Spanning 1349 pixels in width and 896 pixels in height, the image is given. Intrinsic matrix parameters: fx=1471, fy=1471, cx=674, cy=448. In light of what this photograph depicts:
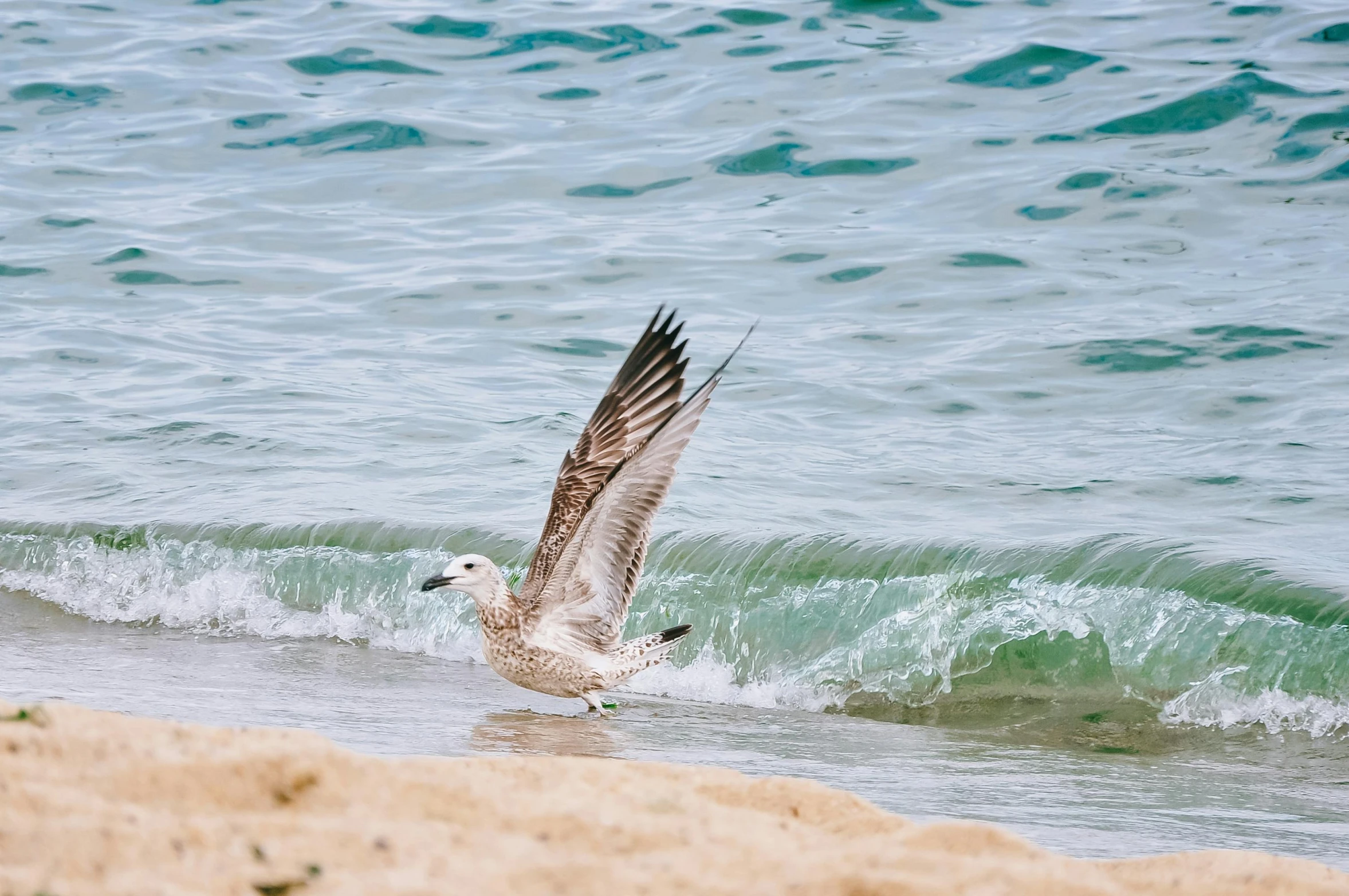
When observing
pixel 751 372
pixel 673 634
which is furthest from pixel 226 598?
pixel 751 372

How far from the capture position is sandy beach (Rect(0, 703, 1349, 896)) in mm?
2270

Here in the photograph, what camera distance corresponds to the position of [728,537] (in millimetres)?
7887

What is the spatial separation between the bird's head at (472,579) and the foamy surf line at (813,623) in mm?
1095

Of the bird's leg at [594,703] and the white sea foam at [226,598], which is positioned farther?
the white sea foam at [226,598]

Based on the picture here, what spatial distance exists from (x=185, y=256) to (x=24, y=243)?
171 cm

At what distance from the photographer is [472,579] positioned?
6.07 meters

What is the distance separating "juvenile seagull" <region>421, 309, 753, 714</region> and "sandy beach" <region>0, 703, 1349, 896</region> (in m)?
2.86

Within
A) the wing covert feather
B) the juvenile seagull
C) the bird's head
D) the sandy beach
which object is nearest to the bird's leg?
the juvenile seagull

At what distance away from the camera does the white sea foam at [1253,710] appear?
5.88 metres

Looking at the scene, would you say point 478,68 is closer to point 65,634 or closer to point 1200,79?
point 1200,79

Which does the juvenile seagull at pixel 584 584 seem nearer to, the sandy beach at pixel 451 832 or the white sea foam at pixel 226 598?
the white sea foam at pixel 226 598

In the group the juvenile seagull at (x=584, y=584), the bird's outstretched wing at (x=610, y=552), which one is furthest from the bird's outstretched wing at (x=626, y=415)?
the bird's outstretched wing at (x=610, y=552)

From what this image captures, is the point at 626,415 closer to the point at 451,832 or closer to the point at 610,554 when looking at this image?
the point at 610,554

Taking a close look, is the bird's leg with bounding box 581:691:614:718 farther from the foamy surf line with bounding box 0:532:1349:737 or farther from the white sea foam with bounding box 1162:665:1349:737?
the white sea foam with bounding box 1162:665:1349:737
